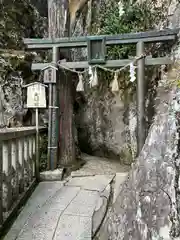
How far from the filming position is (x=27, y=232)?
10.2ft

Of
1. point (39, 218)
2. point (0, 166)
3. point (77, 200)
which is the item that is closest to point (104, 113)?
point (77, 200)

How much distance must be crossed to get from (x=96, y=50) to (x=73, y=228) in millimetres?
3628

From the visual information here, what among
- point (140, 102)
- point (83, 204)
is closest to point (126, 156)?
point (140, 102)

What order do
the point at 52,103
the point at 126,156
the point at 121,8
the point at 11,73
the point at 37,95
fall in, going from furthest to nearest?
the point at 121,8, the point at 126,156, the point at 11,73, the point at 37,95, the point at 52,103

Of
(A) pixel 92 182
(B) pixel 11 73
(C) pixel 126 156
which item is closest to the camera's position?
(A) pixel 92 182

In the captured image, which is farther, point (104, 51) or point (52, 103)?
point (52, 103)

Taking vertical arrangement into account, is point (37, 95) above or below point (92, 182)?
above

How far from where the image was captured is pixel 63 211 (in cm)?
365

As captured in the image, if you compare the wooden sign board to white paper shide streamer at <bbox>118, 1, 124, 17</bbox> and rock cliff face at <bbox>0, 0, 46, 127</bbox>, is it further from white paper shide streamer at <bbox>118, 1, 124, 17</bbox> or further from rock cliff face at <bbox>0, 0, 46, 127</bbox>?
white paper shide streamer at <bbox>118, 1, 124, 17</bbox>

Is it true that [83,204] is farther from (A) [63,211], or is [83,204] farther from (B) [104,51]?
(B) [104,51]

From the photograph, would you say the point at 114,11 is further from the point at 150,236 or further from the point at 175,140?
the point at 150,236

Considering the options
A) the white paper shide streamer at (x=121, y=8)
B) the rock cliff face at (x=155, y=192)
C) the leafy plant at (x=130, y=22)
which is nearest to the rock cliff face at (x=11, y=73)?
the leafy plant at (x=130, y=22)

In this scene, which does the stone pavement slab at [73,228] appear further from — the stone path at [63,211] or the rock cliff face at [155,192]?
the rock cliff face at [155,192]

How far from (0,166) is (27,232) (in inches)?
37.6
